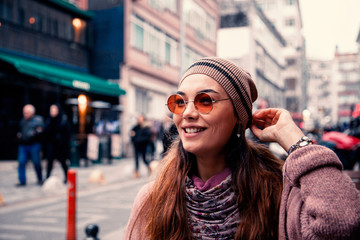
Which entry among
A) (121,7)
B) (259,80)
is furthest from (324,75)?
(121,7)

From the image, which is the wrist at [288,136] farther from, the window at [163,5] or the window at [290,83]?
Result: the window at [290,83]

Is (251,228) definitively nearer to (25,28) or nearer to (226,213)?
(226,213)

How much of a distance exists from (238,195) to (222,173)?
0.46ft

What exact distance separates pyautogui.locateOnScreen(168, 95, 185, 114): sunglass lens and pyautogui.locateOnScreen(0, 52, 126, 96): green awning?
38.4ft

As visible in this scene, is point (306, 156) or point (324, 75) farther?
point (324, 75)

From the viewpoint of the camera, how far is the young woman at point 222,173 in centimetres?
159

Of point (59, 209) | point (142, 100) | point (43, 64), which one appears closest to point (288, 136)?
point (59, 209)

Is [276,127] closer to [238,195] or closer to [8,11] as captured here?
[238,195]

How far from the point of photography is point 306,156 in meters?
1.40

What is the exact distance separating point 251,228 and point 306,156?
429 mm

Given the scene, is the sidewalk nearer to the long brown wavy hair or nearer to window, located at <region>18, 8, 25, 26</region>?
window, located at <region>18, 8, 25, 26</region>

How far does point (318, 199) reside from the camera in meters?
1.31

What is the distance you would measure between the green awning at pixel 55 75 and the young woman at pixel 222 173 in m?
11.7

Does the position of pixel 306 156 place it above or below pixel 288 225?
above
